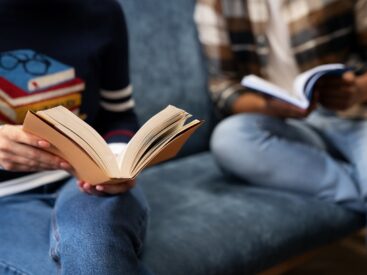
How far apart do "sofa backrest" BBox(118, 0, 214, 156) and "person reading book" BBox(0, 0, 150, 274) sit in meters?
0.44

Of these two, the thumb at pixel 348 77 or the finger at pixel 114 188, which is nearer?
the finger at pixel 114 188

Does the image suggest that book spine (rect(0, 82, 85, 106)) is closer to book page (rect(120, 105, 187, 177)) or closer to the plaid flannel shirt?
book page (rect(120, 105, 187, 177))

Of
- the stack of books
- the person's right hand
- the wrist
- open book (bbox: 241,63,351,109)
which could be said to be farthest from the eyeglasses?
the wrist

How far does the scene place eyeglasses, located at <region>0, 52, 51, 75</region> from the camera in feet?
2.96

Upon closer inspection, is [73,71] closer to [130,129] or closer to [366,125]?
[130,129]

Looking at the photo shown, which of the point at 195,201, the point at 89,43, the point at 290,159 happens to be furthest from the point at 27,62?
the point at 290,159

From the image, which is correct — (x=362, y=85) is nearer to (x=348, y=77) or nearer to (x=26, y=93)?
(x=348, y=77)

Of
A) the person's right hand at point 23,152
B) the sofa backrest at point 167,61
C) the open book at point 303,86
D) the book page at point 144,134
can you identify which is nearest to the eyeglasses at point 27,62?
the person's right hand at point 23,152

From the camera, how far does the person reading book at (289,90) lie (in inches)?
49.9

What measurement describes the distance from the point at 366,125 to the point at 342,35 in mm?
264

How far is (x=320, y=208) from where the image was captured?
1223 mm

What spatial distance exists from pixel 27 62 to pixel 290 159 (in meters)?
0.67

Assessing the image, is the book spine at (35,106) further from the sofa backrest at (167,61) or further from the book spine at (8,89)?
the sofa backrest at (167,61)

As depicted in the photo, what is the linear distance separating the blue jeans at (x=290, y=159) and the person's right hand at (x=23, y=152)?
613 mm
